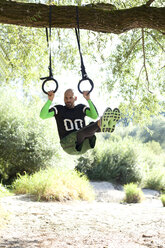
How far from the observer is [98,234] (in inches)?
187

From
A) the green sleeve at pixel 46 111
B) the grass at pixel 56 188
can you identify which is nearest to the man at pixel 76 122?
the green sleeve at pixel 46 111

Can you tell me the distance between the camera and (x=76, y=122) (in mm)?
3828

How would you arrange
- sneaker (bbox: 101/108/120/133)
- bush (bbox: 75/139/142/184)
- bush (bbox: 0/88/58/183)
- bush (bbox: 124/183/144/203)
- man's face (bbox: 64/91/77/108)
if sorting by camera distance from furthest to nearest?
bush (bbox: 75/139/142/184), bush (bbox: 0/88/58/183), bush (bbox: 124/183/144/203), man's face (bbox: 64/91/77/108), sneaker (bbox: 101/108/120/133)

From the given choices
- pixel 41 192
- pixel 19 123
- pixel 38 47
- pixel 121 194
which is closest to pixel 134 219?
pixel 41 192

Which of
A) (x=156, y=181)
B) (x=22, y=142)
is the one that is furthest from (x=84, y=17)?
(x=156, y=181)

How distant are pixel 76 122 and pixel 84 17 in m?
1.25

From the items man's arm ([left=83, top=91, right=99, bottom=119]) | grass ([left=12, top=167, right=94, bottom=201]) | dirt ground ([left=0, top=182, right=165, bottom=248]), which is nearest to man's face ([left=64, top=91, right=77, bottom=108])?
man's arm ([left=83, top=91, right=99, bottom=119])

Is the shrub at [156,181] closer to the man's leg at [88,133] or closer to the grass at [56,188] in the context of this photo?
the grass at [56,188]

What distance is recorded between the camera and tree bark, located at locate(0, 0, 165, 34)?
141 inches

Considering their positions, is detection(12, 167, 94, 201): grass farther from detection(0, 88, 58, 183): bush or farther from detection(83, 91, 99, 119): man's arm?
detection(83, 91, 99, 119): man's arm

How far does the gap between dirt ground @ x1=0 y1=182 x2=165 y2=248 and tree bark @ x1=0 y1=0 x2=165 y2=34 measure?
9.17 feet

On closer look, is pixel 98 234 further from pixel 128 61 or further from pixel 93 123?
pixel 128 61

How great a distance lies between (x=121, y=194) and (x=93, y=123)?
8567 mm

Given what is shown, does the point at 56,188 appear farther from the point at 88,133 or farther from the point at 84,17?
the point at 84,17
